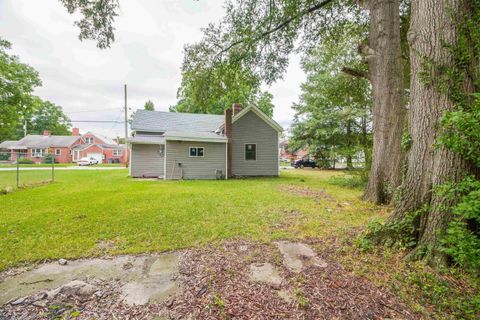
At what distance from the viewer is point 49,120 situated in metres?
49.5

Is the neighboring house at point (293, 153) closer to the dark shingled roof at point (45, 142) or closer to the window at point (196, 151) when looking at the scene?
the window at point (196, 151)

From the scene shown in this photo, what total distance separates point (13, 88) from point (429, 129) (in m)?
16.0

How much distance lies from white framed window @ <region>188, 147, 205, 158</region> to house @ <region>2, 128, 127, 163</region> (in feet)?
92.5

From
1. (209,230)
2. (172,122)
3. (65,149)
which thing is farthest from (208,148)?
(65,149)

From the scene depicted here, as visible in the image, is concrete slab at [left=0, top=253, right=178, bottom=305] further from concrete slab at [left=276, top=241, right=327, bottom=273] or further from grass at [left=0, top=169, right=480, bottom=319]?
concrete slab at [left=276, top=241, right=327, bottom=273]

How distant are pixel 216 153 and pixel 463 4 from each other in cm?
1136

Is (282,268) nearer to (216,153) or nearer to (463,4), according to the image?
(463,4)

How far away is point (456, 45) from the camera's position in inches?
94.3

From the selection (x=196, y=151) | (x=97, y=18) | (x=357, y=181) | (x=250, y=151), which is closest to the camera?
(x=97, y=18)

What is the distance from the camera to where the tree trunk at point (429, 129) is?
7.85 ft

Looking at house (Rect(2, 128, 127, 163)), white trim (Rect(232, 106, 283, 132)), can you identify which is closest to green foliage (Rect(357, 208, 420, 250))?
white trim (Rect(232, 106, 283, 132))

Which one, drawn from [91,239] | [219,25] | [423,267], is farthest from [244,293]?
[219,25]

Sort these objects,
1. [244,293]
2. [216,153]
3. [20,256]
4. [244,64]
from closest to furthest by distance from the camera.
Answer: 1. [244,293]
2. [20,256]
3. [244,64]
4. [216,153]

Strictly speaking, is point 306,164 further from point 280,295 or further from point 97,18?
point 280,295
